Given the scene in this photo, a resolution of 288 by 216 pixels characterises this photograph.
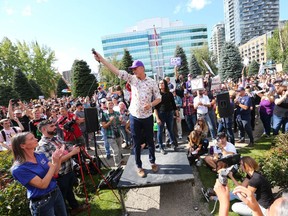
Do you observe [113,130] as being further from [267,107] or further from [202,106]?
[267,107]

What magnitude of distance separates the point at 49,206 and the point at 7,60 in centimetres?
4451

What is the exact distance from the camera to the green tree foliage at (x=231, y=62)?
36531mm

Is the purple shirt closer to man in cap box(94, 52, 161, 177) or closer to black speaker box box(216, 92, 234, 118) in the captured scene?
black speaker box box(216, 92, 234, 118)

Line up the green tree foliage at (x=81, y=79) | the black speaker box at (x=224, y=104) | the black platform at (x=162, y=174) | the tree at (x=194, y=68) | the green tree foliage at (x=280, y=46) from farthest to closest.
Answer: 1. the tree at (x=194, y=68)
2. the green tree foliage at (x=280, y=46)
3. the green tree foliage at (x=81, y=79)
4. the black speaker box at (x=224, y=104)
5. the black platform at (x=162, y=174)

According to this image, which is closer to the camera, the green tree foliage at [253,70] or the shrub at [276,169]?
the shrub at [276,169]

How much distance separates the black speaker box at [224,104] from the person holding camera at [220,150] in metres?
1.15

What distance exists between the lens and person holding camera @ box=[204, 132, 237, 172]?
17.6 feet

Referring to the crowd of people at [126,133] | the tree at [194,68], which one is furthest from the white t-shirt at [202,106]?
the tree at [194,68]

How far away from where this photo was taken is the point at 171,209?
4215 millimetres

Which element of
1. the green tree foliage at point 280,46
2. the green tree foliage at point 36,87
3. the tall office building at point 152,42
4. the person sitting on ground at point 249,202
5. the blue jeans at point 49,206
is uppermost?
the tall office building at point 152,42

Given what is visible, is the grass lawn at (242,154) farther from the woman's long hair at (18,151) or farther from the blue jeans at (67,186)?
the woman's long hair at (18,151)

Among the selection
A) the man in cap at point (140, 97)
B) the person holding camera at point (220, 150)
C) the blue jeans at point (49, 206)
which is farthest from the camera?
the person holding camera at point (220, 150)

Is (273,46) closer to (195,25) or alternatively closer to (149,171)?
(195,25)

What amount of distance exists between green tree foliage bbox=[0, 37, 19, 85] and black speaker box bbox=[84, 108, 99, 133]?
40412 mm
